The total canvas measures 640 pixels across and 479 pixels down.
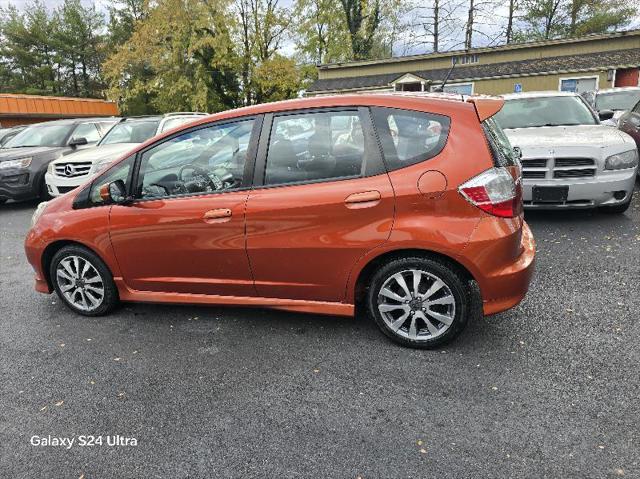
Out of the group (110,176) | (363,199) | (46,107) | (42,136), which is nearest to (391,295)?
(363,199)

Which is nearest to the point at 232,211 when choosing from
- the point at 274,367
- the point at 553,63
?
the point at 274,367

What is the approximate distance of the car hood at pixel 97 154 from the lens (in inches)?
340

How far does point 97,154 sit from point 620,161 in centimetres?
850

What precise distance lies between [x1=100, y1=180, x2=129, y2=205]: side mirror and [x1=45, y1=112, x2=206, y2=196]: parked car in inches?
180

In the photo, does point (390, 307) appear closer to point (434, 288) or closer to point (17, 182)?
point (434, 288)

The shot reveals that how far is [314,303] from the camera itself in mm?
3322

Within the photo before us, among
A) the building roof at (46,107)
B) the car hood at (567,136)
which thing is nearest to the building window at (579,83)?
the car hood at (567,136)

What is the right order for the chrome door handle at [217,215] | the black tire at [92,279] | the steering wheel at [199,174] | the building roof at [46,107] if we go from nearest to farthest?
the chrome door handle at [217,215] → the steering wheel at [199,174] → the black tire at [92,279] → the building roof at [46,107]

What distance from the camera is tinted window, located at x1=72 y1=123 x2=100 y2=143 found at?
10.6 meters

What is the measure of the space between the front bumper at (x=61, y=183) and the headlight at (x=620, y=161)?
27.1ft

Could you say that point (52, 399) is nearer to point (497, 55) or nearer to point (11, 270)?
point (11, 270)

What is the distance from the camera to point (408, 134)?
298 centimetres

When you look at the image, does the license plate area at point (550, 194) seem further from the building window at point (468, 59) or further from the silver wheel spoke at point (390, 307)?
the building window at point (468, 59)

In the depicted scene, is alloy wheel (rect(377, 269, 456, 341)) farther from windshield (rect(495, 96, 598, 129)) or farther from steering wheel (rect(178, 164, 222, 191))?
windshield (rect(495, 96, 598, 129))
